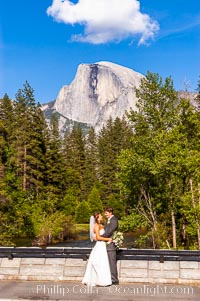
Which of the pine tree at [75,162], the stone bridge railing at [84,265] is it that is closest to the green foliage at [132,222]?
the stone bridge railing at [84,265]

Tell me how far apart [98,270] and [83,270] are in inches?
46.7

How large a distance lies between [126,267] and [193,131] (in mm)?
20547

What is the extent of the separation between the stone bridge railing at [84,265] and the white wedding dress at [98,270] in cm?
80

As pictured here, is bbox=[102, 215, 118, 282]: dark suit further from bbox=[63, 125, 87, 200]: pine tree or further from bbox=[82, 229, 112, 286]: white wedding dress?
bbox=[63, 125, 87, 200]: pine tree

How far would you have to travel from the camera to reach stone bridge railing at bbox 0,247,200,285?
10.6 meters

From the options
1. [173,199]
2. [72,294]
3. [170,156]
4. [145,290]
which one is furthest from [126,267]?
[173,199]

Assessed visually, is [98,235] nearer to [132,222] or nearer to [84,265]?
[84,265]

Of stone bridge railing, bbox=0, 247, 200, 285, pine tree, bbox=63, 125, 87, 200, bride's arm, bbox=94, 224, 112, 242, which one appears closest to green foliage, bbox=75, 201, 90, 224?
pine tree, bbox=63, 125, 87, 200

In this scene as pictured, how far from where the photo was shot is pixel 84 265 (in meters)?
11.2

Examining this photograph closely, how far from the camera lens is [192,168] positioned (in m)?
26.1

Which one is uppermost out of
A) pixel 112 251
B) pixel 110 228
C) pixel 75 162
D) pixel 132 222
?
pixel 75 162

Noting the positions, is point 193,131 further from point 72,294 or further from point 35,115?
point 35,115

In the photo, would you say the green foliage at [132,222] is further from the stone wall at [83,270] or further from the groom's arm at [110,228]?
the groom's arm at [110,228]

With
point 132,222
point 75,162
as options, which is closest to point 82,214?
point 75,162
